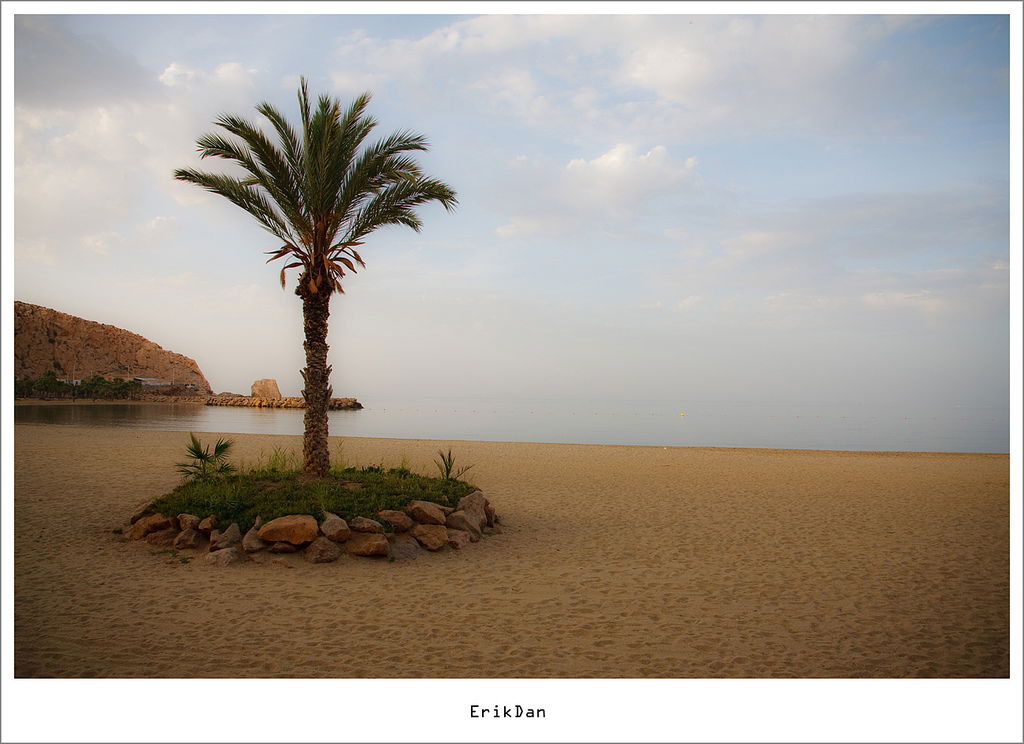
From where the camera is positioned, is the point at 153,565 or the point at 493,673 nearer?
the point at 493,673

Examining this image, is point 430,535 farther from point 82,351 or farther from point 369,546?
point 82,351

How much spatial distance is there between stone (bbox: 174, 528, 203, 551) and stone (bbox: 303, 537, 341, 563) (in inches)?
70.4

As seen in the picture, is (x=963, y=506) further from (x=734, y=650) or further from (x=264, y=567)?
(x=264, y=567)

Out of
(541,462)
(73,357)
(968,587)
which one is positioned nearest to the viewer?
(968,587)

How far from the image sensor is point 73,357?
121 meters

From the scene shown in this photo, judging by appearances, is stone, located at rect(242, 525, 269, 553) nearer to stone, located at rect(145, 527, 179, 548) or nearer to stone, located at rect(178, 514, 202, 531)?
stone, located at rect(178, 514, 202, 531)

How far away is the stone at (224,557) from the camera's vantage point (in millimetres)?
8250

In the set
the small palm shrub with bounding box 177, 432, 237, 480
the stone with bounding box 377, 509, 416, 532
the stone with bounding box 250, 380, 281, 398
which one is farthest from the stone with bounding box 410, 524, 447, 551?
the stone with bounding box 250, 380, 281, 398

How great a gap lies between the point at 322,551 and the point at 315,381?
4.55 m

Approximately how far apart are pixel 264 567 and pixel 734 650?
19.7 ft

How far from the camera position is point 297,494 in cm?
1022

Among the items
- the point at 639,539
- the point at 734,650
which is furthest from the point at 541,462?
the point at 734,650

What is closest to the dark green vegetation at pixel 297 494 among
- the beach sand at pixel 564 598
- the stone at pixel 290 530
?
the stone at pixel 290 530

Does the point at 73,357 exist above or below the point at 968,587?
above
